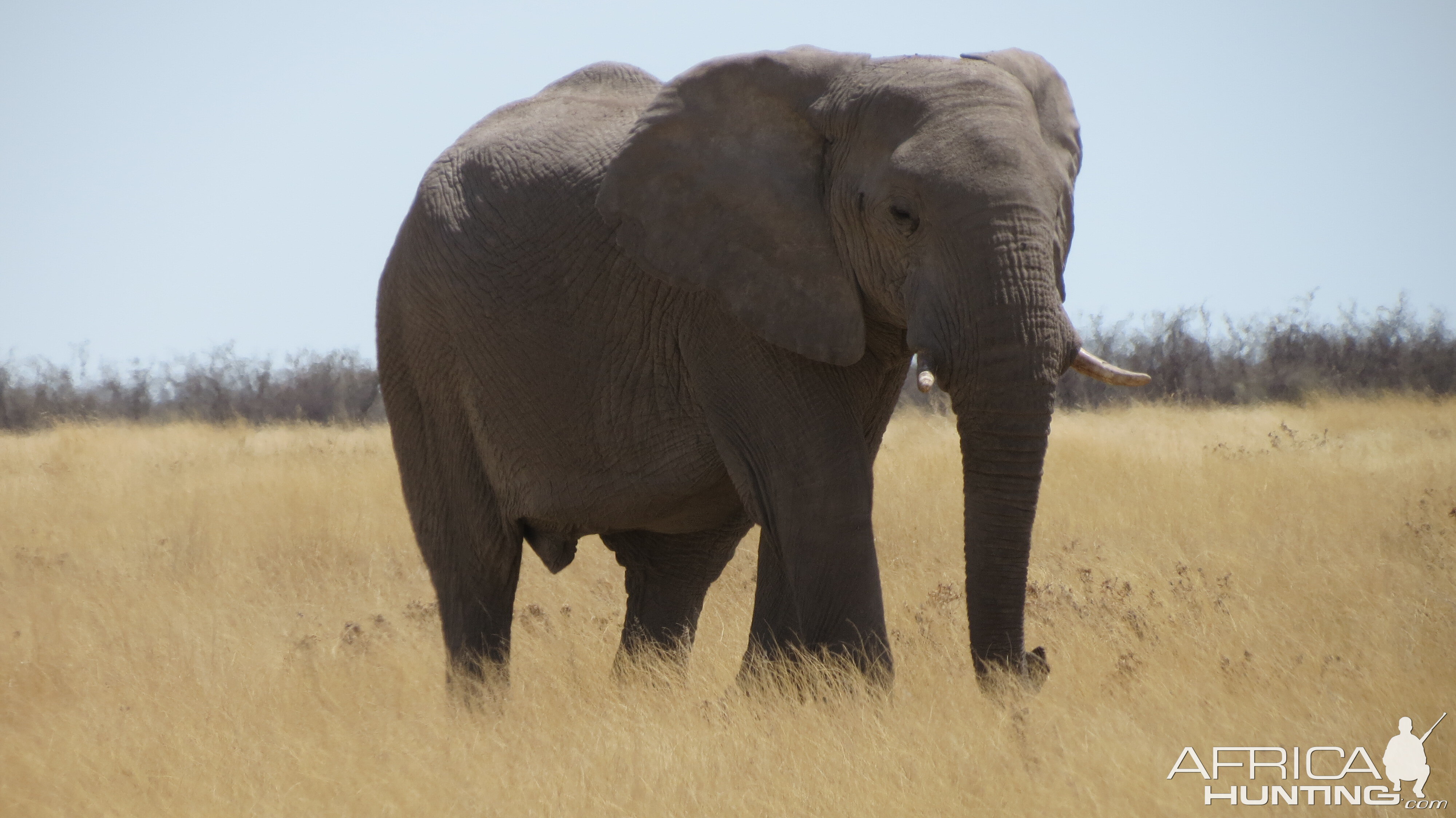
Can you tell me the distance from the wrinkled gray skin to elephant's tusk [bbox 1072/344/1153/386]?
1.08ft

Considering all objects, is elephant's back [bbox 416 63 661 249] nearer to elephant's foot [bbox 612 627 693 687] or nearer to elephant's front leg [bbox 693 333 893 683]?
elephant's front leg [bbox 693 333 893 683]

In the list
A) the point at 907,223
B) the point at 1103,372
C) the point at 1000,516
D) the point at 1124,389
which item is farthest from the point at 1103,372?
the point at 1124,389

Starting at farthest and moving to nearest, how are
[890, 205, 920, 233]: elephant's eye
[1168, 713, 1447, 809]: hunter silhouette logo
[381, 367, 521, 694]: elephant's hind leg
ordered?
[381, 367, 521, 694]: elephant's hind leg, [890, 205, 920, 233]: elephant's eye, [1168, 713, 1447, 809]: hunter silhouette logo

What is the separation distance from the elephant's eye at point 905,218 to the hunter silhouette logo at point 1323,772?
1722 millimetres

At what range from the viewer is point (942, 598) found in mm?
6859

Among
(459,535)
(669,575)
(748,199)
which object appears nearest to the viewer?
(748,199)

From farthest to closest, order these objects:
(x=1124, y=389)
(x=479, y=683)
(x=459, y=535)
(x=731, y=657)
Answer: (x=1124, y=389)
(x=731, y=657)
(x=459, y=535)
(x=479, y=683)

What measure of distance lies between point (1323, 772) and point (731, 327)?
91.7 inches

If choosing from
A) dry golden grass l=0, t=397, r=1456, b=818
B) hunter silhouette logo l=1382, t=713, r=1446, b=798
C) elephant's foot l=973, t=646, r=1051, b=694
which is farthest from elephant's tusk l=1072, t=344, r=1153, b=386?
hunter silhouette logo l=1382, t=713, r=1446, b=798

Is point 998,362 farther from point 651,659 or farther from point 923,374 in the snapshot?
point 651,659

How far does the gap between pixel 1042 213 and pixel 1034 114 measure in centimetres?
47

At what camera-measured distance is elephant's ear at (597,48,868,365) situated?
4648 mm

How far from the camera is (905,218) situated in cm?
438

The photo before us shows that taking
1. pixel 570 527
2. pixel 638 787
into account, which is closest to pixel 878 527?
pixel 570 527
